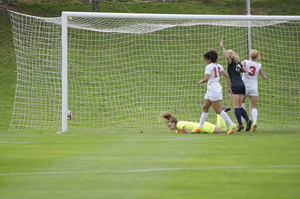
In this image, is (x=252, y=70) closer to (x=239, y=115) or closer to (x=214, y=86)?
(x=239, y=115)

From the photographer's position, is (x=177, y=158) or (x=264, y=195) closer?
(x=264, y=195)

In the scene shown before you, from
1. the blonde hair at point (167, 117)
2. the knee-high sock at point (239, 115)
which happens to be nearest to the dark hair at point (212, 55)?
the knee-high sock at point (239, 115)

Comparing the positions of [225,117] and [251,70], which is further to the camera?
[251,70]

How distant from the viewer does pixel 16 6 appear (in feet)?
76.0

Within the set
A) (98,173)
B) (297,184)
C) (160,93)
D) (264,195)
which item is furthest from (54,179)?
(160,93)

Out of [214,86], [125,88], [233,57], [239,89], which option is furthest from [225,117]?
[125,88]

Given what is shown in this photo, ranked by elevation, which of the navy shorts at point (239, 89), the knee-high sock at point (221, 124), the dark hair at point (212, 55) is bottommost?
the knee-high sock at point (221, 124)

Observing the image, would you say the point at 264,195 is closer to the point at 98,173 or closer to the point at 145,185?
the point at 145,185

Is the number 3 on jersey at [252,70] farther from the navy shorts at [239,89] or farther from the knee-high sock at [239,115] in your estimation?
the knee-high sock at [239,115]

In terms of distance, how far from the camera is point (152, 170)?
4316mm

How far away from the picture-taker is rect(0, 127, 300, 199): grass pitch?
343 centimetres

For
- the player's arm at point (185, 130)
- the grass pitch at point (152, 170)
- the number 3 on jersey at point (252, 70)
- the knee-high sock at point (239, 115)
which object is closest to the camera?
the grass pitch at point (152, 170)

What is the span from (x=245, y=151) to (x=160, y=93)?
969cm

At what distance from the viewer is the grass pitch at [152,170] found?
343cm
